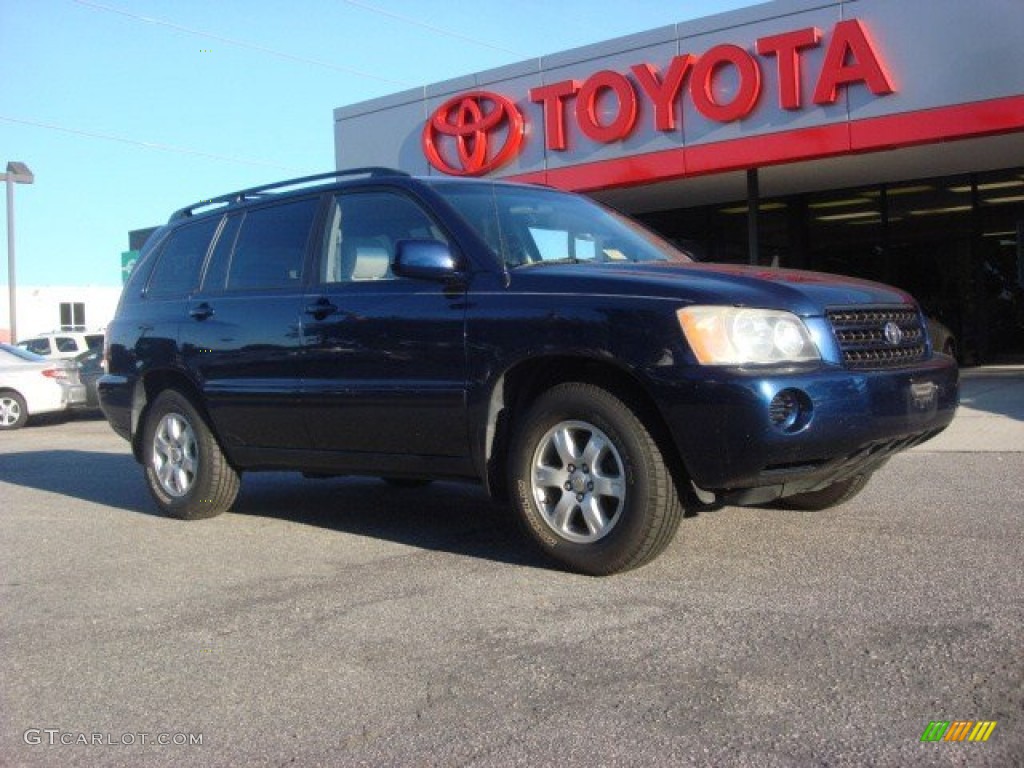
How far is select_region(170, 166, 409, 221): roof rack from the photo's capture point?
5.84m

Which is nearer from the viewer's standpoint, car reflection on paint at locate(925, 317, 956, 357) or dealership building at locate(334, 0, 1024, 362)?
car reflection on paint at locate(925, 317, 956, 357)

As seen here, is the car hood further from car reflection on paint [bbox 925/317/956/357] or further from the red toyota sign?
the red toyota sign

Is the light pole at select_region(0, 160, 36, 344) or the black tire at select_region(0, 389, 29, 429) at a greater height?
the light pole at select_region(0, 160, 36, 344)

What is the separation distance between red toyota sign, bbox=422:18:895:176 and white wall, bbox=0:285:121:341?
37552 mm

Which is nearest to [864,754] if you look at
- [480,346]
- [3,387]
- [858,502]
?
[480,346]

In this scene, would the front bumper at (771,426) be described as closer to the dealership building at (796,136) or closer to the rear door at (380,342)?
the rear door at (380,342)

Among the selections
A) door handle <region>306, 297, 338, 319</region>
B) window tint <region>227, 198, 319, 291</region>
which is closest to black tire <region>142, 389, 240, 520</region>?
window tint <region>227, 198, 319, 291</region>

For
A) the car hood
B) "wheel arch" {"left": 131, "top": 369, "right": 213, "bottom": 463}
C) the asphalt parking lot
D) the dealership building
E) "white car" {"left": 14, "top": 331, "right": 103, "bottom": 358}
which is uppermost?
the dealership building

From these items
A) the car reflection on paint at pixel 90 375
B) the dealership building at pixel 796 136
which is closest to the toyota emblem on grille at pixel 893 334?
the dealership building at pixel 796 136

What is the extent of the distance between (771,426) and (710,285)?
0.65m

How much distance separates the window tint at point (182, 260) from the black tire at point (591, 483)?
2935mm

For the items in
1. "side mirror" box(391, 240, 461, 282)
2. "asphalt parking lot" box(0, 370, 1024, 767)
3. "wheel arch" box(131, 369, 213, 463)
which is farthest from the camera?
"wheel arch" box(131, 369, 213, 463)

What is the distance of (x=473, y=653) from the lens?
3.79 meters

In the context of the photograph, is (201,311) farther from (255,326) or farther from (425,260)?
(425,260)
